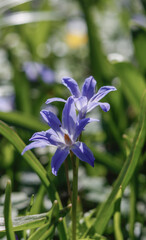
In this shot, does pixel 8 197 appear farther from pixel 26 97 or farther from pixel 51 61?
pixel 51 61

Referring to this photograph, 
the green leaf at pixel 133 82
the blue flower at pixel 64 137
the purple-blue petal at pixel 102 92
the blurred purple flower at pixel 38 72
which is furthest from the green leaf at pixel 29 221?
the blurred purple flower at pixel 38 72

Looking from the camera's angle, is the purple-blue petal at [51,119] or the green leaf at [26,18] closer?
the purple-blue petal at [51,119]

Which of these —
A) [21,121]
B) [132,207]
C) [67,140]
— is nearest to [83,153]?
[67,140]

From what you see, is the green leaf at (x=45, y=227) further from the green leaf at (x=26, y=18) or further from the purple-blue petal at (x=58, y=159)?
the green leaf at (x=26, y=18)

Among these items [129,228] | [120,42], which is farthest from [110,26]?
[129,228]

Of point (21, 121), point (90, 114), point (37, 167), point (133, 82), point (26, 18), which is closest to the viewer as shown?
point (37, 167)

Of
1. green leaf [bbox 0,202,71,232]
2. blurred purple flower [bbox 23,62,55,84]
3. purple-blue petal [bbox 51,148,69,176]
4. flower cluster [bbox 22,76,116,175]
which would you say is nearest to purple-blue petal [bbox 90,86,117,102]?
flower cluster [bbox 22,76,116,175]

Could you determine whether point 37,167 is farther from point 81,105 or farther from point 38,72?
point 38,72
